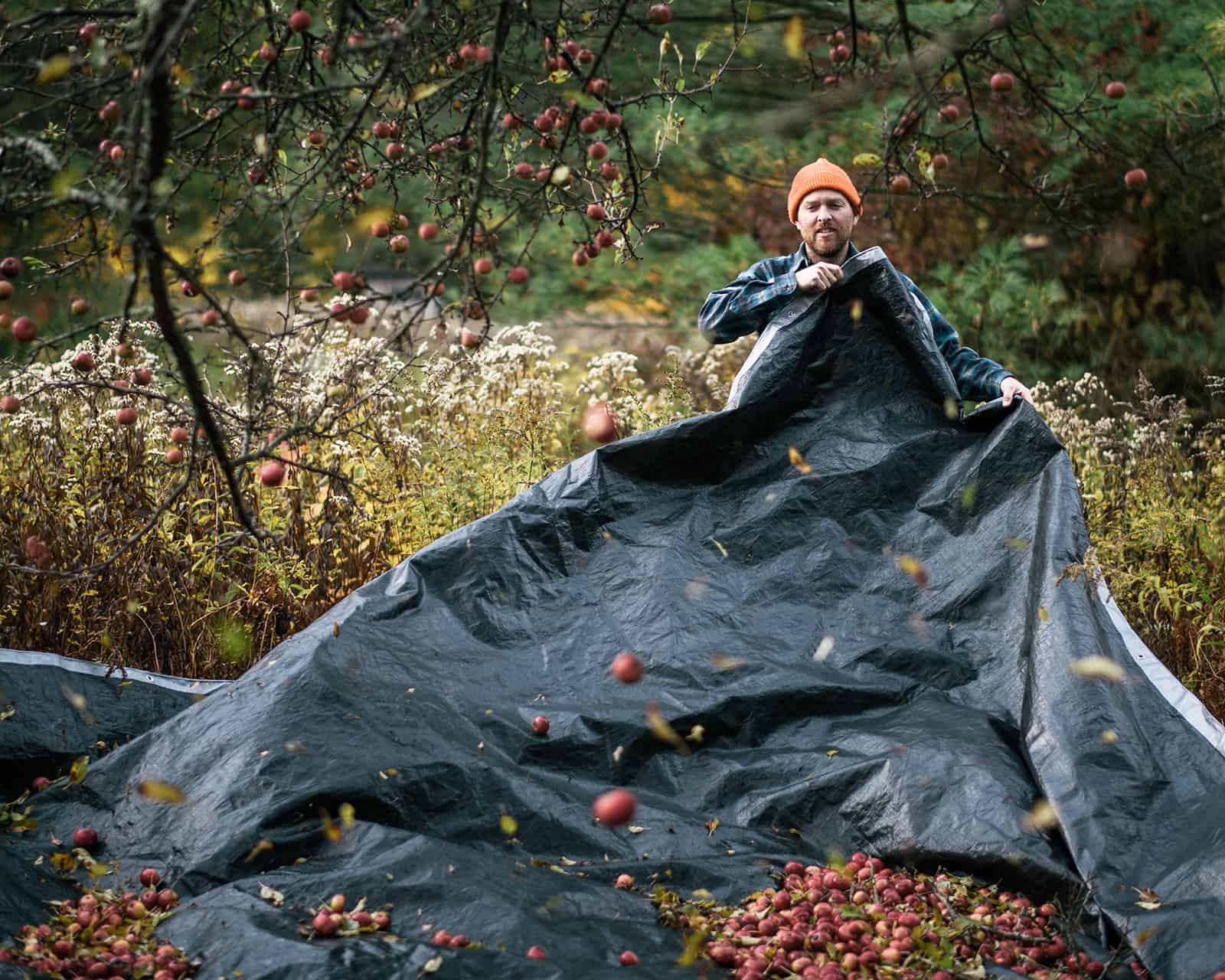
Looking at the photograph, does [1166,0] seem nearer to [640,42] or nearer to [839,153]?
[839,153]

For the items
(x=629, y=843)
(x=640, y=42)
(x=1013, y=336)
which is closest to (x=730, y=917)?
(x=629, y=843)

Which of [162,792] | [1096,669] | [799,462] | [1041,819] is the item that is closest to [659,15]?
[799,462]

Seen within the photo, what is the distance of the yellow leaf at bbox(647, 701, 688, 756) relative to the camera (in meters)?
2.75

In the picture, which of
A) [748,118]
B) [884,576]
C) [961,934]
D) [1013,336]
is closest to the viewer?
[961,934]

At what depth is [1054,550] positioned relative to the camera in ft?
9.37

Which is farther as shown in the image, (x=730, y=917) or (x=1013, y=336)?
(x=1013, y=336)

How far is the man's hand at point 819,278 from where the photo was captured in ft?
10.4

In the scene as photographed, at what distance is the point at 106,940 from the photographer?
2.19 metres

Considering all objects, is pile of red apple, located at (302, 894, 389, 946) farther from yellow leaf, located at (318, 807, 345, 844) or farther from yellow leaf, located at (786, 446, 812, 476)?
yellow leaf, located at (786, 446, 812, 476)

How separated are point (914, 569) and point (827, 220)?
1042 millimetres

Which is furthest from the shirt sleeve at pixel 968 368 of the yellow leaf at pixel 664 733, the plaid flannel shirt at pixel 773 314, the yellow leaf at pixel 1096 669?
the yellow leaf at pixel 664 733

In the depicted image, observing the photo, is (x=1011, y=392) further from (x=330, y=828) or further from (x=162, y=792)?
(x=162, y=792)

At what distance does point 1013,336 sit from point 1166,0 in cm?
197

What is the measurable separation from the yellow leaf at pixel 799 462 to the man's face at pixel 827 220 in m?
0.64
